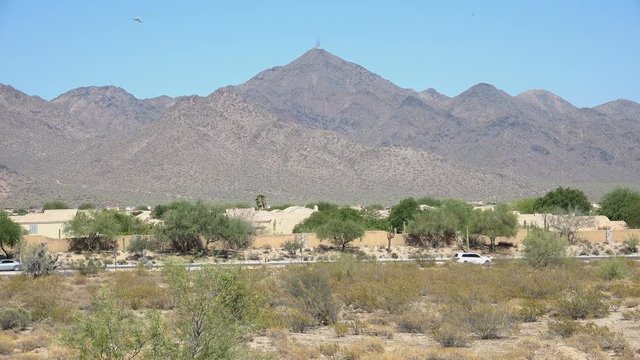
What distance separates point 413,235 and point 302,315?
Answer: 1815 inches

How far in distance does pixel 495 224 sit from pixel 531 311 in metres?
41.2

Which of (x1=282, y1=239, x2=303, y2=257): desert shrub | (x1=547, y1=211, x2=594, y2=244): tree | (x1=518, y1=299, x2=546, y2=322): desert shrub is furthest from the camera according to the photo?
(x1=547, y1=211, x2=594, y2=244): tree

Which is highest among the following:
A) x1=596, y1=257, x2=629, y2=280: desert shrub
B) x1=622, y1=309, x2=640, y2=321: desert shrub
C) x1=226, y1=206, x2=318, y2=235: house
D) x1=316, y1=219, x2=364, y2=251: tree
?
x1=226, y1=206, x2=318, y2=235: house

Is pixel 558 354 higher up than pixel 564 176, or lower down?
lower down

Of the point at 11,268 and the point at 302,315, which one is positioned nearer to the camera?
the point at 302,315

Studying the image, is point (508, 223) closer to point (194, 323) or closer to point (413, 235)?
point (413, 235)

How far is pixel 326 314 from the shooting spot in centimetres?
3303

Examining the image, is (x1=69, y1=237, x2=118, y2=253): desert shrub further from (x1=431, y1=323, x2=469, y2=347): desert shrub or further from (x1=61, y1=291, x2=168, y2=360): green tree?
(x1=61, y1=291, x2=168, y2=360): green tree

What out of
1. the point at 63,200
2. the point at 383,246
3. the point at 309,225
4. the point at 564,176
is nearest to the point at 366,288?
the point at 383,246

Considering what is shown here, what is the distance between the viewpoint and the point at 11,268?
57.5 meters

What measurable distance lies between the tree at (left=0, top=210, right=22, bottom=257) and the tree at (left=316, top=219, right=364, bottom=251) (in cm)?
2541

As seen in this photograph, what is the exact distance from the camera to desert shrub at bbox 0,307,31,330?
30.4 meters

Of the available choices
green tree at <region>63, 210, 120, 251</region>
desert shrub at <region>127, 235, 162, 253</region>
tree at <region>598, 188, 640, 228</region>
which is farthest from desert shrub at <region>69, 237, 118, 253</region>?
tree at <region>598, 188, 640, 228</region>

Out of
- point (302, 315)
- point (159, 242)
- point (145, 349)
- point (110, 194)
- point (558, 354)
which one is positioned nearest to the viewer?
point (145, 349)
